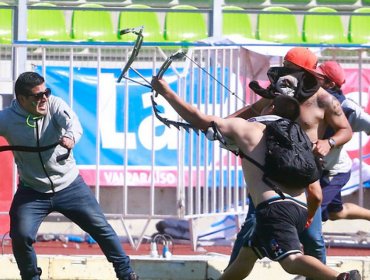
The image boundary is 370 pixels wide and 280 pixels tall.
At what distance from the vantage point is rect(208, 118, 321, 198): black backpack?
Answer: 282 inches

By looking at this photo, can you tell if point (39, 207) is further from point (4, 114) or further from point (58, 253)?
point (58, 253)

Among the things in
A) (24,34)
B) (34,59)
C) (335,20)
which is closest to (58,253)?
(34,59)

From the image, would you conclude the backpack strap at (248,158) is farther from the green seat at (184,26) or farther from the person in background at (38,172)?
the green seat at (184,26)

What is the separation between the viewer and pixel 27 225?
8.66 m

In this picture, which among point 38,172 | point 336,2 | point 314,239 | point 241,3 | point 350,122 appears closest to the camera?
point 314,239

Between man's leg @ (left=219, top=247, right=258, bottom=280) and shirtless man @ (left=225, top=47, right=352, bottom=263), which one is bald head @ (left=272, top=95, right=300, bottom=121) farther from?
man's leg @ (left=219, top=247, right=258, bottom=280)

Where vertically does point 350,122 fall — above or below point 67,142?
above

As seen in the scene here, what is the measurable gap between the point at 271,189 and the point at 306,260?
0.53 m

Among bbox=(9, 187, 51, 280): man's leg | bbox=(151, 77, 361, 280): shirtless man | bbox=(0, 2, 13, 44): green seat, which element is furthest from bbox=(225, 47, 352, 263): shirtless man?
bbox=(0, 2, 13, 44): green seat

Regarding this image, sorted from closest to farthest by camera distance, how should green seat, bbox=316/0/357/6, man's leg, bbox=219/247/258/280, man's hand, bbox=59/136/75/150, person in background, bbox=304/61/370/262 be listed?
1. man's leg, bbox=219/247/258/280
2. man's hand, bbox=59/136/75/150
3. person in background, bbox=304/61/370/262
4. green seat, bbox=316/0/357/6

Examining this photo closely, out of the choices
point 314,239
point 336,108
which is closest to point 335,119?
point 336,108

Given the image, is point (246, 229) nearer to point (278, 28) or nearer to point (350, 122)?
point (350, 122)

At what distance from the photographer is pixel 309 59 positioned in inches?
312

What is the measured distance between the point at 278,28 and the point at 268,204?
10.1 metres
